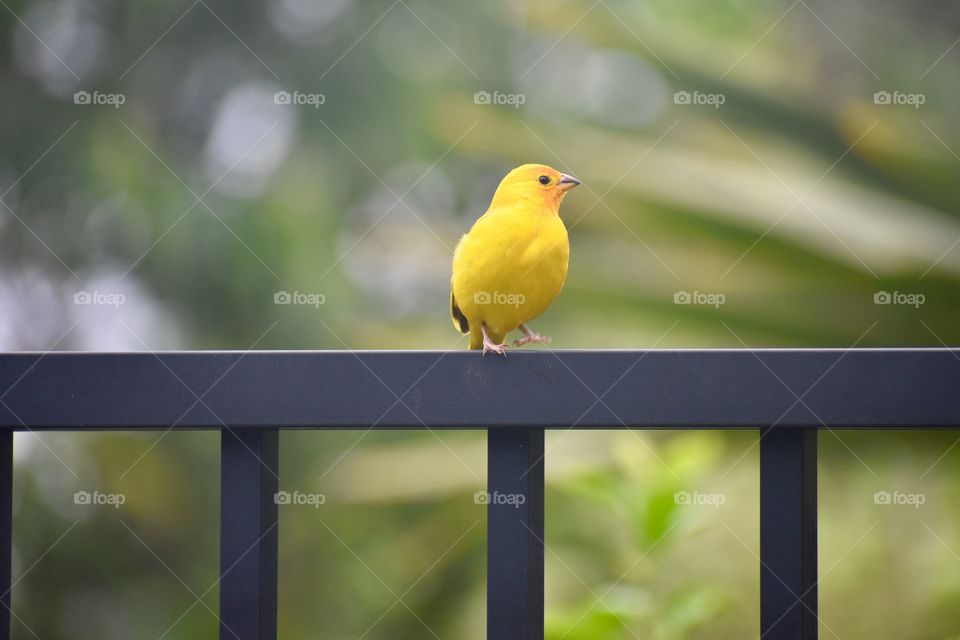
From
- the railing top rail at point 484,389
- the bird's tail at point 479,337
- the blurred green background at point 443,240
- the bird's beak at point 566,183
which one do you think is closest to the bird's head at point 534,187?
the bird's beak at point 566,183

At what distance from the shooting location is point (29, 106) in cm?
531

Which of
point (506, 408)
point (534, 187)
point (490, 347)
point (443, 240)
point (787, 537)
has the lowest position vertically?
point (787, 537)

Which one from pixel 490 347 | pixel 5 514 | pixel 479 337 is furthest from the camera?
pixel 479 337

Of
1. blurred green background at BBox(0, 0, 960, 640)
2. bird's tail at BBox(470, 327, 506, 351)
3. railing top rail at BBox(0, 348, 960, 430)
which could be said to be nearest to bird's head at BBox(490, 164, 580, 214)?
bird's tail at BBox(470, 327, 506, 351)

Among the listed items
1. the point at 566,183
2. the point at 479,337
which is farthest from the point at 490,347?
the point at 566,183

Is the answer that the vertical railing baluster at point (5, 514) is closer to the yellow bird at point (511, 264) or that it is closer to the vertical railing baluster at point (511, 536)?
the vertical railing baluster at point (511, 536)

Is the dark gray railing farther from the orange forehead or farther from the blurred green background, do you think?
the blurred green background

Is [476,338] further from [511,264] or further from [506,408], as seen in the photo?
[506,408]

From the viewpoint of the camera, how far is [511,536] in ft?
3.27

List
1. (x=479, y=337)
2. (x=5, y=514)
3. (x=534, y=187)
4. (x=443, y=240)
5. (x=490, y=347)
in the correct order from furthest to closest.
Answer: (x=443, y=240)
(x=479, y=337)
(x=534, y=187)
(x=490, y=347)
(x=5, y=514)

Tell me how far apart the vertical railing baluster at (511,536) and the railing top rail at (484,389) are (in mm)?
31

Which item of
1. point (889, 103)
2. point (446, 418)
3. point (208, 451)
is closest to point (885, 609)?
point (889, 103)

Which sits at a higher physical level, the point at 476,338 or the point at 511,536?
the point at 476,338

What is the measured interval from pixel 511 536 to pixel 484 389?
0.15 metres
